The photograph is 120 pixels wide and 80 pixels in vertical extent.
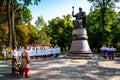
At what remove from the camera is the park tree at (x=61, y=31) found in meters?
68.2

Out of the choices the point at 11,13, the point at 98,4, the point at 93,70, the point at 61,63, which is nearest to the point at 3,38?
the point at 11,13

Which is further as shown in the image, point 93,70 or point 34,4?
point 34,4

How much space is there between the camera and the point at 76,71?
62.5 feet

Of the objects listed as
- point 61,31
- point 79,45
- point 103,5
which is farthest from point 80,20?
point 61,31

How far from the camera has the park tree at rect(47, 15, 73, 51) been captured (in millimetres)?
68188

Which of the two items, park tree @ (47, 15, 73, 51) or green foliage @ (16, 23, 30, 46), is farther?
park tree @ (47, 15, 73, 51)

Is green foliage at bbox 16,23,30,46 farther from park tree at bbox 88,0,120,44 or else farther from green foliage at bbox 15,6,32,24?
park tree at bbox 88,0,120,44

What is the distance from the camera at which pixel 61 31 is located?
68875 millimetres

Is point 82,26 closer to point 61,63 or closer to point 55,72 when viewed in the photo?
point 61,63

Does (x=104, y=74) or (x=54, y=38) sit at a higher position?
(x=54, y=38)

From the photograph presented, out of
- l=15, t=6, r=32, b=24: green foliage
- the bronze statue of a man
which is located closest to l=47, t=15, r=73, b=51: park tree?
l=15, t=6, r=32, b=24: green foliage

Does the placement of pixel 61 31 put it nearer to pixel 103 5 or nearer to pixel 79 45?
pixel 103 5

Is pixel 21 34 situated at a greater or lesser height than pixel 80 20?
greater

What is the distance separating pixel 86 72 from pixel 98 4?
32.2 meters
